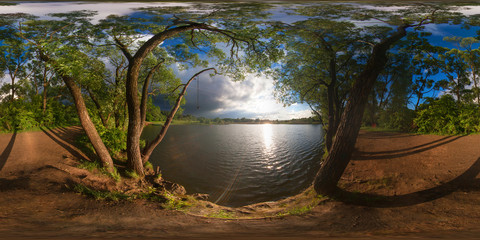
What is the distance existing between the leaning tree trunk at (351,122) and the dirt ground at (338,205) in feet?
0.29

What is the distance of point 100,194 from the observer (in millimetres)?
1511

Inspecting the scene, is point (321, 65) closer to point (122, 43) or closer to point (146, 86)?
point (122, 43)

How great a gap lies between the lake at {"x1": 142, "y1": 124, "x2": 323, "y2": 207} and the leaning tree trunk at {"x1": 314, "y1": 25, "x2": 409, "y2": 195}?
0.16 m

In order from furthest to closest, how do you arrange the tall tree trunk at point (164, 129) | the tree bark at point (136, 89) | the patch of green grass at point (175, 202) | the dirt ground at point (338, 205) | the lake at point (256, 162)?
the tall tree trunk at point (164, 129) < the lake at point (256, 162) < the tree bark at point (136, 89) < the patch of green grass at point (175, 202) < the dirt ground at point (338, 205)


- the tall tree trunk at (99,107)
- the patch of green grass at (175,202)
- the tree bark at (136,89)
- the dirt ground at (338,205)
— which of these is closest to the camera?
the dirt ground at (338,205)

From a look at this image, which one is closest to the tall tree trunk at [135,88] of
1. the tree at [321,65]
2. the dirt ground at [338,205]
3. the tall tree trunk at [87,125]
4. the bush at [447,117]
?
the tall tree trunk at [87,125]

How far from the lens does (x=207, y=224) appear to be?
1.32 m

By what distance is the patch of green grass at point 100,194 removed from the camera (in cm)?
148

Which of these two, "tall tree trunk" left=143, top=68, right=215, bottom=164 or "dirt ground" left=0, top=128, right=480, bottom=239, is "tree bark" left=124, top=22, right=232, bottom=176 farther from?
"dirt ground" left=0, top=128, right=480, bottom=239

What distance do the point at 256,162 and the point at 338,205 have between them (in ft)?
3.05

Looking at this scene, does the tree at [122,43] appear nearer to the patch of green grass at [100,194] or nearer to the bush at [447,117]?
the patch of green grass at [100,194]

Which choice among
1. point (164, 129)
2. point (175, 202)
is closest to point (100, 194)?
point (175, 202)

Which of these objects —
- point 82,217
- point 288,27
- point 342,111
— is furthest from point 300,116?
point 82,217

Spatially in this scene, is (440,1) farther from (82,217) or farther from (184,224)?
(82,217)
